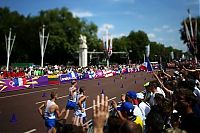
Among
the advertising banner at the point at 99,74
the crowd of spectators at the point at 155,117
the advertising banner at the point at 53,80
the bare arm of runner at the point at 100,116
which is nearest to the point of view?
the bare arm of runner at the point at 100,116

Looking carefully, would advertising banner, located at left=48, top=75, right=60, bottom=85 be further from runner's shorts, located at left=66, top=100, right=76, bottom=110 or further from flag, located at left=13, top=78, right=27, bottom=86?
runner's shorts, located at left=66, top=100, right=76, bottom=110

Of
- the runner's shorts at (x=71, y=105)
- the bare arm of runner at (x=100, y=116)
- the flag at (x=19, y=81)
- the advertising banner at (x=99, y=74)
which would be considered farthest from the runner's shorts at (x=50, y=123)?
the advertising banner at (x=99, y=74)

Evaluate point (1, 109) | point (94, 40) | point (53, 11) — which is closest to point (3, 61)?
point (53, 11)

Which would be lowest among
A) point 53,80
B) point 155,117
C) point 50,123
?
point 50,123

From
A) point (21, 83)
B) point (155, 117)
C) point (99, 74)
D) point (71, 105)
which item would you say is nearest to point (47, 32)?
point (99, 74)

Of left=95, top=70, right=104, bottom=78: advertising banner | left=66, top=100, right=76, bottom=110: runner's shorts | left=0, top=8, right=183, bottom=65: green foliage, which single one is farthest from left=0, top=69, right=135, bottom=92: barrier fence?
left=0, top=8, right=183, bottom=65: green foliage

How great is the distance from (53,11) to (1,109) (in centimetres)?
7617

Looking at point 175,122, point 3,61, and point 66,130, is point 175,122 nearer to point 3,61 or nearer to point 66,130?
point 66,130

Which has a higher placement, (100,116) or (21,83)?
(100,116)

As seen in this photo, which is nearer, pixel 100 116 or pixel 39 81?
pixel 100 116

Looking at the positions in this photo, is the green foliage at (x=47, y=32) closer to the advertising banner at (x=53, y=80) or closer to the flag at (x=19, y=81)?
the advertising banner at (x=53, y=80)

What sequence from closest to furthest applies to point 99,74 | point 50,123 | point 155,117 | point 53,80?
point 155,117, point 50,123, point 53,80, point 99,74

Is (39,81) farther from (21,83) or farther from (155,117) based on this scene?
(155,117)

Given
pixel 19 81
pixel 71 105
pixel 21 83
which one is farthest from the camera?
pixel 21 83
